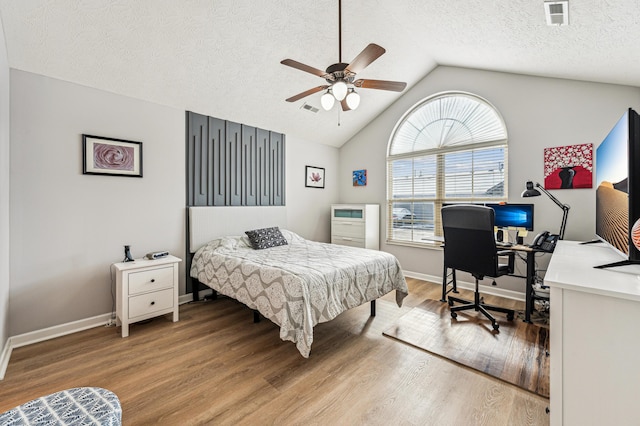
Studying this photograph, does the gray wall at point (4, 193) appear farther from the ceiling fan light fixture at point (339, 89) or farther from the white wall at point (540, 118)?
the white wall at point (540, 118)

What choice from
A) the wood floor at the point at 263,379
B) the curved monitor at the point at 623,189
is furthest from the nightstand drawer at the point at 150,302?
the curved monitor at the point at 623,189

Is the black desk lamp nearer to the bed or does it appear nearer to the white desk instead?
the bed

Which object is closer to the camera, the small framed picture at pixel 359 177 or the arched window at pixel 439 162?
the arched window at pixel 439 162

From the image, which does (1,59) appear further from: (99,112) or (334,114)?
(334,114)

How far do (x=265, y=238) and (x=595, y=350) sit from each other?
3133 mm

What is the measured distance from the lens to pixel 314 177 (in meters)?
5.11

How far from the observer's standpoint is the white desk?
3.05ft

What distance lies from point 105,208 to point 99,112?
100 centimetres

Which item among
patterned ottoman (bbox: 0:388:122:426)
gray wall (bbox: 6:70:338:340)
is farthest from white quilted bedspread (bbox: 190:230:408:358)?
patterned ottoman (bbox: 0:388:122:426)

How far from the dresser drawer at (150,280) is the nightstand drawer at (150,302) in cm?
6

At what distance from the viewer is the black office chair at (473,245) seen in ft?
Result: 8.50

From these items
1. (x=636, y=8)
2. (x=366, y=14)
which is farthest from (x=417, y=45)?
(x=636, y=8)

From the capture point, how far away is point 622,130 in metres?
1.42

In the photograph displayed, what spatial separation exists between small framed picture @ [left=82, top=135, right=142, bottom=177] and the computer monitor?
4.31 meters
